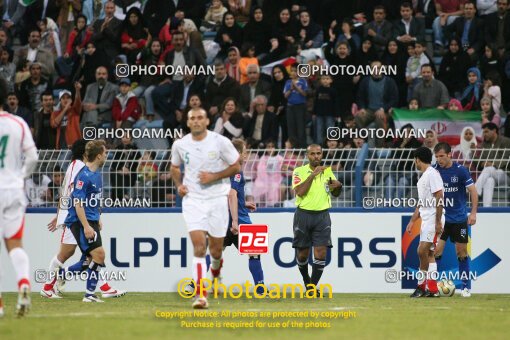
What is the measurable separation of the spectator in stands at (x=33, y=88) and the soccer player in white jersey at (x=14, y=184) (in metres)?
11.9

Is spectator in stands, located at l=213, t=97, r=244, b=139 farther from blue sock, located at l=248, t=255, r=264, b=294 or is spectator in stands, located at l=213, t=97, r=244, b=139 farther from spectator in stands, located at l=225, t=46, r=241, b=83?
blue sock, located at l=248, t=255, r=264, b=294

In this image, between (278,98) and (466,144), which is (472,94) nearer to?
(466,144)

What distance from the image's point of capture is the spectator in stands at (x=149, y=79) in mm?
21578

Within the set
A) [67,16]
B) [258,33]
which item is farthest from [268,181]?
[67,16]

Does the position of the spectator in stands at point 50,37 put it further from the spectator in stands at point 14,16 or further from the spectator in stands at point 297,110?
the spectator in stands at point 297,110

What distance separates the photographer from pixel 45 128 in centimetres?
2122

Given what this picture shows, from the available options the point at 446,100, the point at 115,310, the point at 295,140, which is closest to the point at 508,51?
the point at 446,100

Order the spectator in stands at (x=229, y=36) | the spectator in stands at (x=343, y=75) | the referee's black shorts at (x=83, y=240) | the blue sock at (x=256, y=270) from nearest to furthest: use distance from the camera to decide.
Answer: the referee's black shorts at (x=83, y=240), the blue sock at (x=256, y=270), the spectator in stands at (x=343, y=75), the spectator in stands at (x=229, y=36)

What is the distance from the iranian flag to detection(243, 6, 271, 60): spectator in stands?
12.7ft

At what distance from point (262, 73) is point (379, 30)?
2583 millimetres

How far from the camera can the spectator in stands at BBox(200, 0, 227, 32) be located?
23.4 metres

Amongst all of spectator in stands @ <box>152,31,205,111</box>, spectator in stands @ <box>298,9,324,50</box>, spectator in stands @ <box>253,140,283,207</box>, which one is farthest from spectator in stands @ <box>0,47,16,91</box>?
spectator in stands @ <box>253,140,283,207</box>

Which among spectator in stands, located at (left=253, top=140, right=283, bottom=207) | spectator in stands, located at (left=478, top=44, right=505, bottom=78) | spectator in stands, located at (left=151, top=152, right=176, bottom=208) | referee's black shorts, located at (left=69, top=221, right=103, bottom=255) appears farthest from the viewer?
spectator in stands, located at (left=478, top=44, right=505, bottom=78)

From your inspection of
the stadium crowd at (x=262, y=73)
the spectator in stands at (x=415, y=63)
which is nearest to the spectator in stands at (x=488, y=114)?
the stadium crowd at (x=262, y=73)
